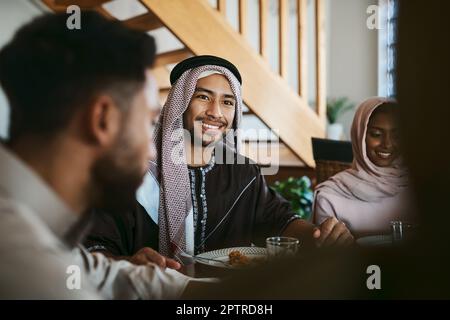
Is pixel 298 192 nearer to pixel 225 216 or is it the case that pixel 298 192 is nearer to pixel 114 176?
pixel 225 216

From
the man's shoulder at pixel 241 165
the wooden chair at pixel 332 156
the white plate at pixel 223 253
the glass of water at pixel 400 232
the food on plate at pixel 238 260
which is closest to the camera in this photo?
the glass of water at pixel 400 232

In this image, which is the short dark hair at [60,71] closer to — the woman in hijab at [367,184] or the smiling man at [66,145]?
the smiling man at [66,145]

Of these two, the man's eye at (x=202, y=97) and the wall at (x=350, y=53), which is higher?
the wall at (x=350, y=53)

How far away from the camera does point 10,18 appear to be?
646mm

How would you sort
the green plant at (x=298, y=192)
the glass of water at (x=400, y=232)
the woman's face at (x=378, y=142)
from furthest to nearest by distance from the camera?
the green plant at (x=298, y=192) → the woman's face at (x=378, y=142) → the glass of water at (x=400, y=232)

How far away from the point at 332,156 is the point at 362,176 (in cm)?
16

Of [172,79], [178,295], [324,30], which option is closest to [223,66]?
[172,79]

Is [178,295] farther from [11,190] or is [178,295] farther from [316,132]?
[316,132]

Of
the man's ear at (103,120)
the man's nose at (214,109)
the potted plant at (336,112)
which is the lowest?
the man's ear at (103,120)

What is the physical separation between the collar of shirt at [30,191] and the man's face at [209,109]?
461 mm

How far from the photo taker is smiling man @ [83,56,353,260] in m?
0.93

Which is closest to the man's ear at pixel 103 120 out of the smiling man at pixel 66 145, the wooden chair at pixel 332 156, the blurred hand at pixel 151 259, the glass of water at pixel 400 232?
the smiling man at pixel 66 145

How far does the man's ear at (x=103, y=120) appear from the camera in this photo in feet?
1.87

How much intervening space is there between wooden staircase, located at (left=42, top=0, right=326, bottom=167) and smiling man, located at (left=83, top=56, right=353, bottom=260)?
3.0 inches
